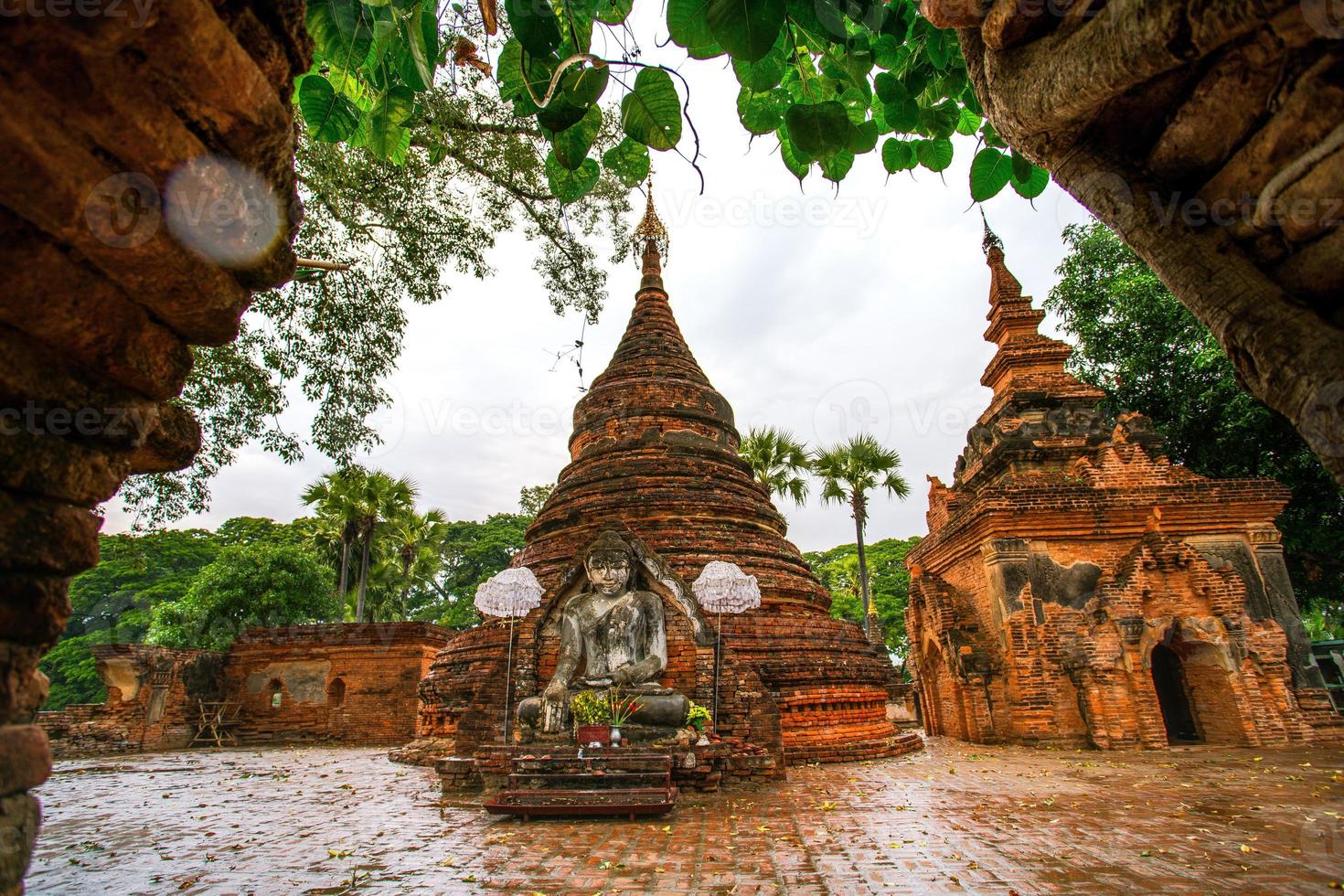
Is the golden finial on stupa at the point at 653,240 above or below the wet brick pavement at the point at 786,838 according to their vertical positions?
above

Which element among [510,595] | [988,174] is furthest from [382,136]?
[510,595]

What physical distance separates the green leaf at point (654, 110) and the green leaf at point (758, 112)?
0.71 meters

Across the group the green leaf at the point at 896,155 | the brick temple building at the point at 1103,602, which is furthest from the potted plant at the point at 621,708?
the brick temple building at the point at 1103,602

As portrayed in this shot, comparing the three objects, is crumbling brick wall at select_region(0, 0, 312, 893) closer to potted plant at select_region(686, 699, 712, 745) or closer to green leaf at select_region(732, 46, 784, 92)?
green leaf at select_region(732, 46, 784, 92)

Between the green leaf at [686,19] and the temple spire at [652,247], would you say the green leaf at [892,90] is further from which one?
the temple spire at [652,247]

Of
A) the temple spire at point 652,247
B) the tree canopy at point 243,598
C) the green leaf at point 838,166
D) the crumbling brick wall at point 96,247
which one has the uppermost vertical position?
the temple spire at point 652,247

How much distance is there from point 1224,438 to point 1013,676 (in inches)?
426

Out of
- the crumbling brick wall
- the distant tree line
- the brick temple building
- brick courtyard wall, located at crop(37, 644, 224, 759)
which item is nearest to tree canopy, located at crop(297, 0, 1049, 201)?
the crumbling brick wall

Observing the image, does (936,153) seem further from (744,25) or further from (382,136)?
(382,136)

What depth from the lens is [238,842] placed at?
5867mm

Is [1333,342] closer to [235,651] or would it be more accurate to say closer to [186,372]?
[186,372]

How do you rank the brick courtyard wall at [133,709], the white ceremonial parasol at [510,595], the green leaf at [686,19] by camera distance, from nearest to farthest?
1. the green leaf at [686,19]
2. the white ceremonial parasol at [510,595]
3. the brick courtyard wall at [133,709]

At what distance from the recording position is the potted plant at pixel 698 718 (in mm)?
8133

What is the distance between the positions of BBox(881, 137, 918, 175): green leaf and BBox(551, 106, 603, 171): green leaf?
59.4 inches
